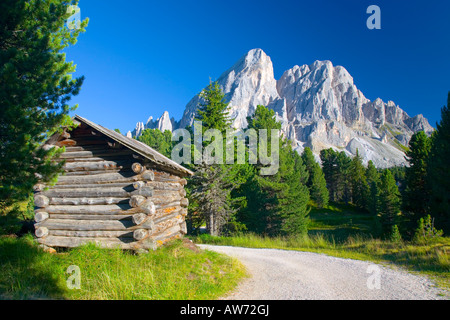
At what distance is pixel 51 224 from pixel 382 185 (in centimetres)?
3592

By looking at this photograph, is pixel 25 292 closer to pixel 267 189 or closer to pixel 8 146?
pixel 8 146

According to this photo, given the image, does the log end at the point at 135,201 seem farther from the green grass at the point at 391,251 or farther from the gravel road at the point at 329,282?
the green grass at the point at 391,251

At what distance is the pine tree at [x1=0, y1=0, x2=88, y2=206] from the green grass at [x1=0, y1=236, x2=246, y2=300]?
5.83ft

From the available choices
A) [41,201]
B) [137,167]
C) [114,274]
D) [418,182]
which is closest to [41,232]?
[41,201]

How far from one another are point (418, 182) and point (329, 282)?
22288 millimetres

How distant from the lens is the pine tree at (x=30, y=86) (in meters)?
5.80

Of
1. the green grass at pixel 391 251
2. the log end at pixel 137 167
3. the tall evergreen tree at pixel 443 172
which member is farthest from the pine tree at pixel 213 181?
the tall evergreen tree at pixel 443 172

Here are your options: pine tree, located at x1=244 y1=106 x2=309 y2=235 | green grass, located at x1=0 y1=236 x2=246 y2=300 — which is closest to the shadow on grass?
green grass, located at x1=0 y1=236 x2=246 y2=300

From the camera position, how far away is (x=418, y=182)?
2206 centimetres

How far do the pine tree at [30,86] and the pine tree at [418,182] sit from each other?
89.6 feet

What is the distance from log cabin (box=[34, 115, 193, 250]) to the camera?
24.2ft

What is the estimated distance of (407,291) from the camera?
5.57 metres

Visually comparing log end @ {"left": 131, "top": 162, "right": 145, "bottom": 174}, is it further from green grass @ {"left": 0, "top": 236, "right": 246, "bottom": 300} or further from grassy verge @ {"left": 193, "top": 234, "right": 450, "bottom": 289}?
grassy verge @ {"left": 193, "top": 234, "right": 450, "bottom": 289}
